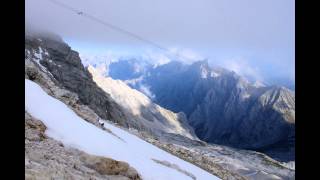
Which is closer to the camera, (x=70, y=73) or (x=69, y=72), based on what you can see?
(x=70, y=73)

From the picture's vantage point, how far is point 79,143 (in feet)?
59.5

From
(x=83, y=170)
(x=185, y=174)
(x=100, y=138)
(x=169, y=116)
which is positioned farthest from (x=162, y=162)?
(x=169, y=116)

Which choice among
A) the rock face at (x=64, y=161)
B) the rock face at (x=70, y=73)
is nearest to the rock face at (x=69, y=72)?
the rock face at (x=70, y=73)

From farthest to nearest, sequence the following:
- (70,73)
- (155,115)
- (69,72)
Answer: (155,115) < (69,72) < (70,73)

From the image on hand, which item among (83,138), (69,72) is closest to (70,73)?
(69,72)

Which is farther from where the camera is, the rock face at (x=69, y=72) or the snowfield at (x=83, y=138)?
the rock face at (x=69, y=72)

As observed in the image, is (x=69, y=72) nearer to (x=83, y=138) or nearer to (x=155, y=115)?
(x=83, y=138)

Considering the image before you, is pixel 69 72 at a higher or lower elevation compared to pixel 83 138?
higher

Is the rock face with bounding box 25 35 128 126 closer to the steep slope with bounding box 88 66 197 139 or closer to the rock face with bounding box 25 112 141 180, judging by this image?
the rock face with bounding box 25 112 141 180

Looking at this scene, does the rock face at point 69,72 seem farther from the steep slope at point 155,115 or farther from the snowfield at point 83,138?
the steep slope at point 155,115

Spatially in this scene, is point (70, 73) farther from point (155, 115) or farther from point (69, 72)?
Result: point (155, 115)

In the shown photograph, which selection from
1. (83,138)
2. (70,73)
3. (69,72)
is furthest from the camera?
(69,72)

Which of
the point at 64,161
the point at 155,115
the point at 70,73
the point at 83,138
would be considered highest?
the point at 155,115
